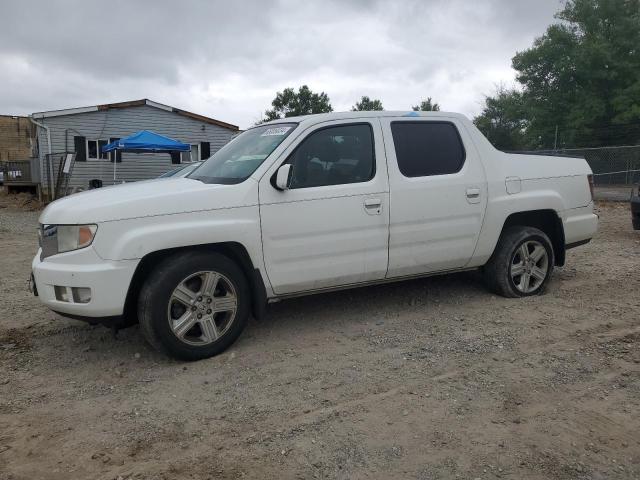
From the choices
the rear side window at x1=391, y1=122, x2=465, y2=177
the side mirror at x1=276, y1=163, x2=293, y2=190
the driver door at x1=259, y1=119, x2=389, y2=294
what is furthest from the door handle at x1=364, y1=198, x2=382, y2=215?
the side mirror at x1=276, y1=163, x2=293, y2=190

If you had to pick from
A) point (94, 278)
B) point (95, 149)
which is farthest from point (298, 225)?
point (95, 149)

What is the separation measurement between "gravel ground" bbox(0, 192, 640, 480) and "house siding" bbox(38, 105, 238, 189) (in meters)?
18.1

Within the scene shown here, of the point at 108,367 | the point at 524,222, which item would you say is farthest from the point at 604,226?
the point at 108,367

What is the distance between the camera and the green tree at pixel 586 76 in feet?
95.9

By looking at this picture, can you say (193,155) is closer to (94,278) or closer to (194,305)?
(194,305)

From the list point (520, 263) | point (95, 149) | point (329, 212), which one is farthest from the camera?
point (95, 149)

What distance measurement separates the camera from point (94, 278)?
3.67 m

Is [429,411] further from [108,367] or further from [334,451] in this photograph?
[108,367]

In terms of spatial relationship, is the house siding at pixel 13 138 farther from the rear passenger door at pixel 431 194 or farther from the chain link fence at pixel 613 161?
the rear passenger door at pixel 431 194

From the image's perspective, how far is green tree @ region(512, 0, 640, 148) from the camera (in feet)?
→ 95.9

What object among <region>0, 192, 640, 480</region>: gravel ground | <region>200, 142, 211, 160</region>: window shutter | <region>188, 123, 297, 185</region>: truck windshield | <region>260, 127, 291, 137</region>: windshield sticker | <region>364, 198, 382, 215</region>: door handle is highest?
<region>200, 142, 211, 160</region>: window shutter

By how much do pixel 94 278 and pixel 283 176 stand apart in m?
1.48

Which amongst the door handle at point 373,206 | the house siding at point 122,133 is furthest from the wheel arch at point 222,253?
the house siding at point 122,133

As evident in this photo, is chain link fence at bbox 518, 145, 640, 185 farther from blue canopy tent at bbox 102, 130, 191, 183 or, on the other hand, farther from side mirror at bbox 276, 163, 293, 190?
side mirror at bbox 276, 163, 293, 190
